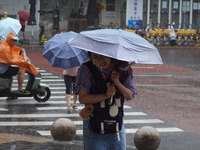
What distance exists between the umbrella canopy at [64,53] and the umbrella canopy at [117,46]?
551 cm

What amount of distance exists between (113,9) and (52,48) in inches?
1241

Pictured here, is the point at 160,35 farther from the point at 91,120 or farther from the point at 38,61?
the point at 91,120

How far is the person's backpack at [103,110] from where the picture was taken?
4750 mm

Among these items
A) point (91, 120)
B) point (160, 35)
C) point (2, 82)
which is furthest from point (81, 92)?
point (160, 35)

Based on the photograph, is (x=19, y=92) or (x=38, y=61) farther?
(x=38, y=61)

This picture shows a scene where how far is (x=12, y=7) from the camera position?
3772cm

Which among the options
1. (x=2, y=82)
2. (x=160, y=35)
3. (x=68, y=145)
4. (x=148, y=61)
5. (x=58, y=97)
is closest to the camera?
(x=148, y=61)

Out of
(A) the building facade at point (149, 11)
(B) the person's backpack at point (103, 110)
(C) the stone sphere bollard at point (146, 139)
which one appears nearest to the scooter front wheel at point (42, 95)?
(C) the stone sphere bollard at point (146, 139)

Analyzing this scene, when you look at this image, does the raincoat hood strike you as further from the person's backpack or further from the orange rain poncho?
the person's backpack

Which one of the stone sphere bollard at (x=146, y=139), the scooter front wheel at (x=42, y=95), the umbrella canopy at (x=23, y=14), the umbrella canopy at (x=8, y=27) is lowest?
the scooter front wheel at (x=42, y=95)

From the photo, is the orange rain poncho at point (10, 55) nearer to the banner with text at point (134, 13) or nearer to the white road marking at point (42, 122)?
the white road marking at point (42, 122)

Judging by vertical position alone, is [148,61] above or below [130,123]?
above

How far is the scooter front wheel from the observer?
12331 millimetres

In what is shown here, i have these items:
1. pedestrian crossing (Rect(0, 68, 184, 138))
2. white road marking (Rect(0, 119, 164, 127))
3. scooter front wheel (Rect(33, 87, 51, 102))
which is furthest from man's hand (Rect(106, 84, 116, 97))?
scooter front wheel (Rect(33, 87, 51, 102))
